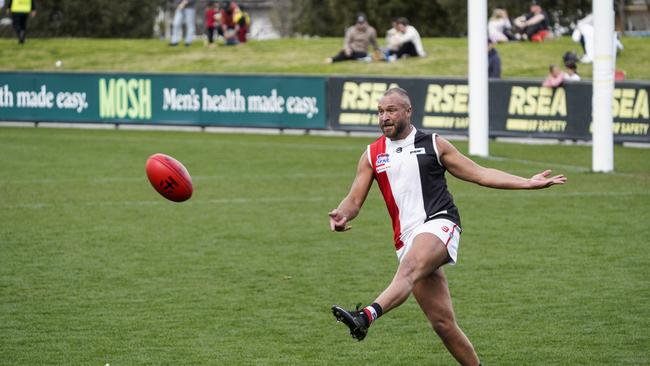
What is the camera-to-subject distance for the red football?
1031 cm

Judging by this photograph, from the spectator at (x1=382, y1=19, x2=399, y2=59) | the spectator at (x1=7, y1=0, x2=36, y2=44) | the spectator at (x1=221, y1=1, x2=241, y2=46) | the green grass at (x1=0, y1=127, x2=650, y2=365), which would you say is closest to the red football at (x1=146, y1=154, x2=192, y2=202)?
the green grass at (x1=0, y1=127, x2=650, y2=365)

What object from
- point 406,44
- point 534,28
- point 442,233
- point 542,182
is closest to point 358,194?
point 442,233

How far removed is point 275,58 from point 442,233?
33272mm

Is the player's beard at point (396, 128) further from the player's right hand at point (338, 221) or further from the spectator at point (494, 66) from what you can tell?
the spectator at point (494, 66)

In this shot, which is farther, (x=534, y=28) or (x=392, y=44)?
(x=534, y=28)

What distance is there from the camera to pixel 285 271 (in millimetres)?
13102

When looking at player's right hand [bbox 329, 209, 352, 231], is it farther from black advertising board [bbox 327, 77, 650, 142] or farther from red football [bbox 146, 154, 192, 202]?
black advertising board [bbox 327, 77, 650, 142]

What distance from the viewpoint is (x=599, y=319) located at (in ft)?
35.0

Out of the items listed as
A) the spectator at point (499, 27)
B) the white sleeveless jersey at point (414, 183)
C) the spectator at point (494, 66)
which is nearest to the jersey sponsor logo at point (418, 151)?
the white sleeveless jersey at point (414, 183)

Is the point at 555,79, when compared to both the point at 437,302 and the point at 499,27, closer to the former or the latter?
the point at 499,27

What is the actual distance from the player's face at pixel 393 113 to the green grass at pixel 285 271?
2.16 m

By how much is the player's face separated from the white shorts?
26.0 inches

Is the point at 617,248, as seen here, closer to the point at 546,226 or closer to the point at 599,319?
the point at 546,226

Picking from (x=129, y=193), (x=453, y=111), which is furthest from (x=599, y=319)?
(x=453, y=111)
